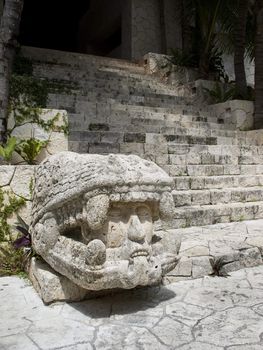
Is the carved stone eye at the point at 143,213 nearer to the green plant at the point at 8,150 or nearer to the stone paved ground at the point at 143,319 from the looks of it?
the stone paved ground at the point at 143,319

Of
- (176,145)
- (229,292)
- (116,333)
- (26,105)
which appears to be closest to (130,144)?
(176,145)

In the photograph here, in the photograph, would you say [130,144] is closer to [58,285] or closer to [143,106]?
[143,106]

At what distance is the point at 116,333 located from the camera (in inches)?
89.0

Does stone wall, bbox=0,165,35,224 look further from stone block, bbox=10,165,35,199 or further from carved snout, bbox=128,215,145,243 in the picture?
carved snout, bbox=128,215,145,243

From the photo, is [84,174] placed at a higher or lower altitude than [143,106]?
lower

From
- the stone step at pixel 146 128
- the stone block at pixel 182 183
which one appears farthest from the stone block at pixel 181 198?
the stone step at pixel 146 128

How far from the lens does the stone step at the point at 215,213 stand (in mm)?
4613

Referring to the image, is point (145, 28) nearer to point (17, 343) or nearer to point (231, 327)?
point (231, 327)

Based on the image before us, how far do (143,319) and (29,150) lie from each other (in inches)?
90.0

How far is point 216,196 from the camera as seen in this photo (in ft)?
17.4

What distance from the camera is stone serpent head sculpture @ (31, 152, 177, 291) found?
2.36 metres

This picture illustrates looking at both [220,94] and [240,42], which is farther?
[220,94]

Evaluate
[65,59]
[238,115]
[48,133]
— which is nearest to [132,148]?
[48,133]

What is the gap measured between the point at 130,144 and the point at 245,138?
344 centimetres
